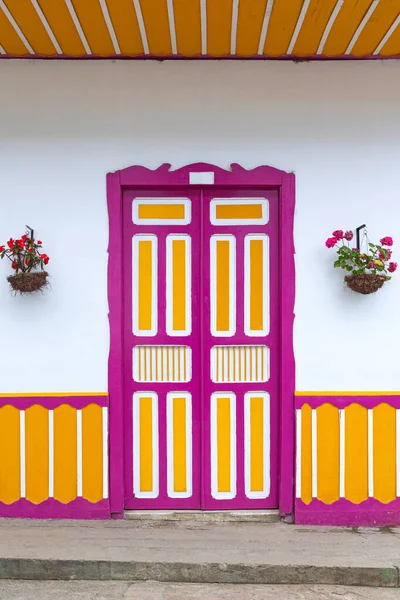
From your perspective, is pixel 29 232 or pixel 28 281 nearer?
pixel 28 281

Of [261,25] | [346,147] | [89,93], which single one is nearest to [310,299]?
[346,147]

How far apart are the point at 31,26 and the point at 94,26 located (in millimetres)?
438

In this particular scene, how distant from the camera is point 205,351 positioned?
4.70 metres

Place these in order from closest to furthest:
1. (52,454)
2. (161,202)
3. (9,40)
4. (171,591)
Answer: (171,591) → (9,40) → (52,454) → (161,202)

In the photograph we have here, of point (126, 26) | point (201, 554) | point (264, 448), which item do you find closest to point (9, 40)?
point (126, 26)

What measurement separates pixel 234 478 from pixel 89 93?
10.6 ft

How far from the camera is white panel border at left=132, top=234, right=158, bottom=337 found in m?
4.71

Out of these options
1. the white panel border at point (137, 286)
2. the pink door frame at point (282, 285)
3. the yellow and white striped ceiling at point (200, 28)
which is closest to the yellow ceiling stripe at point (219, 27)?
the yellow and white striped ceiling at point (200, 28)

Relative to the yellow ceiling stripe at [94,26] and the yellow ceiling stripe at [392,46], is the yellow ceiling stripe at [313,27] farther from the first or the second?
the yellow ceiling stripe at [94,26]

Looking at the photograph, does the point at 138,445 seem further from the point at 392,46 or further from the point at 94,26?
the point at 392,46

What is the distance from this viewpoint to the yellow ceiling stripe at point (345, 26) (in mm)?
3887

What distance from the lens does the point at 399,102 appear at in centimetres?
465

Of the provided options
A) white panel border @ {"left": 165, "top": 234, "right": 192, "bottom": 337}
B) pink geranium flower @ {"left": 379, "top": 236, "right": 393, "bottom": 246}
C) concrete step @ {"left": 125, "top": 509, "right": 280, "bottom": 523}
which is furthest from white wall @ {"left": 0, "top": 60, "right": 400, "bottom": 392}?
concrete step @ {"left": 125, "top": 509, "right": 280, "bottom": 523}

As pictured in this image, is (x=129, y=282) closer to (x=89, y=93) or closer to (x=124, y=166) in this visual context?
(x=124, y=166)
